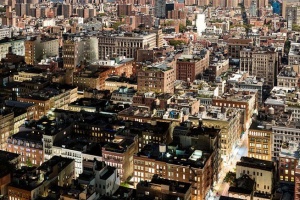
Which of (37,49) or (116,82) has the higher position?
(37,49)

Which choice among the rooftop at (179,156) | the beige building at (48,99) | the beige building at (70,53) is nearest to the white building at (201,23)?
the beige building at (70,53)

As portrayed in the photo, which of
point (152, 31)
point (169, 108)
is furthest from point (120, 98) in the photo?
point (152, 31)

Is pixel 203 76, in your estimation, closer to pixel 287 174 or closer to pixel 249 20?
pixel 287 174

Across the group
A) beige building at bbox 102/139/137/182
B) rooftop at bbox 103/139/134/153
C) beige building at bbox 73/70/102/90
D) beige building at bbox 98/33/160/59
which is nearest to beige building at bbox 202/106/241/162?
rooftop at bbox 103/139/134/153

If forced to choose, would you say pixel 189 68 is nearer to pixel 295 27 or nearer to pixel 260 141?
pixel 260 141

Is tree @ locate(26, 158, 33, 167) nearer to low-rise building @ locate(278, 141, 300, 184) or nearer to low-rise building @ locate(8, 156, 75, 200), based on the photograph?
low-rise building @ locate(8, 156, 75, 200)

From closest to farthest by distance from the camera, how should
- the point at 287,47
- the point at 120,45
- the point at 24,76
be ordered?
1. the point at 24,76
2. the point at 120,45
3. the point at 287,47

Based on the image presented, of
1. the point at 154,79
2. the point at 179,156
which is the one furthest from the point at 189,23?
the point at 179,156
